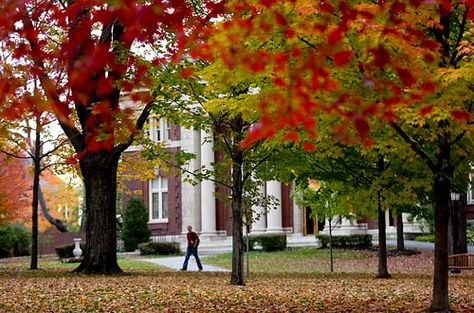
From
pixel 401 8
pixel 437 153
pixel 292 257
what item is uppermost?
pixel 401 8

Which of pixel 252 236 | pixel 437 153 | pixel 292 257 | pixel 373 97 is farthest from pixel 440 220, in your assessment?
pixel 252 236

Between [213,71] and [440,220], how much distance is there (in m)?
4.22

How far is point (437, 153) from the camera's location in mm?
11500

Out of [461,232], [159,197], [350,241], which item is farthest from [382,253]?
[159,197]

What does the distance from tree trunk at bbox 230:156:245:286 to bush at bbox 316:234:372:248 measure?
20.9 metres

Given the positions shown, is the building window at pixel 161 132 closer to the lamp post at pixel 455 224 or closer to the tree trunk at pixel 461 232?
the tree trunk at pixel 461 232

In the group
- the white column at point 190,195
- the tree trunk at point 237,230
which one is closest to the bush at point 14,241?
the white column at point 190,195

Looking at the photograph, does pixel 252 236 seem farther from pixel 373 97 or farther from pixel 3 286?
pixel 373 97

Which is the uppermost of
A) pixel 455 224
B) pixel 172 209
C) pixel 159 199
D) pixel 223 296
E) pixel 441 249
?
pixel 159 199

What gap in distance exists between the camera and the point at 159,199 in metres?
49.9

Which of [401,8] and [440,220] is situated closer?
[401,8]

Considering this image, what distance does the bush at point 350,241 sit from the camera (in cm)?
3760

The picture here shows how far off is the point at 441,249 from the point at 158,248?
3007cm

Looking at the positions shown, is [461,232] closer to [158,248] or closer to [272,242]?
[272,242]
